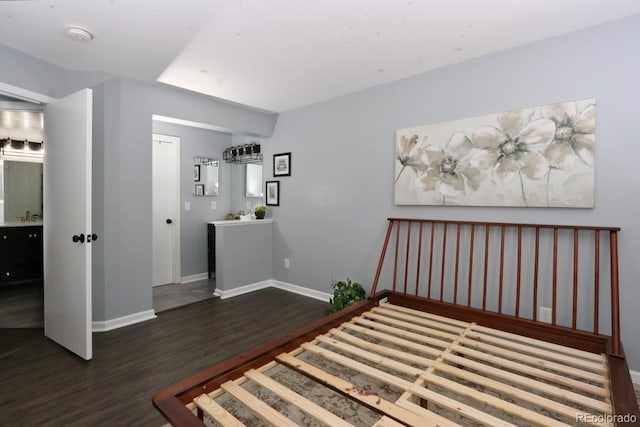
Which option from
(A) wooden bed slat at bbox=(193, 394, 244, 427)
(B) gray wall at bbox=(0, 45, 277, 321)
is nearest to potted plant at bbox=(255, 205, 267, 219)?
(B) gray wall at bbox=(0, 45, 277, 321)

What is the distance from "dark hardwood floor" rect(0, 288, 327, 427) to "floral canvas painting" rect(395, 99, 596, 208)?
69.0 inches

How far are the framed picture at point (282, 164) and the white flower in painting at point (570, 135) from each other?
269 centimetres

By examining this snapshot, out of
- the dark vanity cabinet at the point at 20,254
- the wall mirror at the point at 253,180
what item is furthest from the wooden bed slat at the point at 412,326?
the dark vanity cabinet at the point at 20,254

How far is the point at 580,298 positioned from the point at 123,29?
11.6ft

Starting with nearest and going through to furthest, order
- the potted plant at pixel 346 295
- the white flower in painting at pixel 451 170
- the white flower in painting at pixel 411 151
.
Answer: the white flower in painting at pixel 451 170 < the white flower in painting at pixel 411 151 < the potted plant at pixel 346 295

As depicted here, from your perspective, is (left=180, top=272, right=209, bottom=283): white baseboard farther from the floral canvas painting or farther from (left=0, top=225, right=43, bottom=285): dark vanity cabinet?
the floral canvas painting

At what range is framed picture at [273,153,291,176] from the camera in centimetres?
404

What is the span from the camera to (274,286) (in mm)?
4207

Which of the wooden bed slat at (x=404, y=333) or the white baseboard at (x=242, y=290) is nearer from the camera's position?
the wooden bed slat at (x=404, y=333)

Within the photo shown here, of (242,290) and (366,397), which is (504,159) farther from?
(242,290)

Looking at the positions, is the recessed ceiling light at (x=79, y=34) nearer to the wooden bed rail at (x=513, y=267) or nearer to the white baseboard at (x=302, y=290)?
the wooden bed rail at (x=513, y=267)

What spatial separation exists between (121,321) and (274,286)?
1791 mm

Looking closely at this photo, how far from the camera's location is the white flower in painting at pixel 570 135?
82.3 inches

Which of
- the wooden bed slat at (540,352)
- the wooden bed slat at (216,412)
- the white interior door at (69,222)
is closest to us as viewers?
the wooden bed slat at (216,412)
